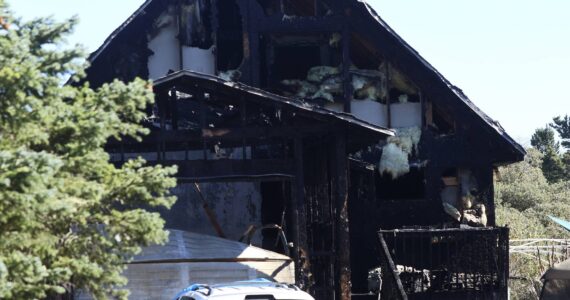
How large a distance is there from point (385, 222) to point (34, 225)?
45.9 feet

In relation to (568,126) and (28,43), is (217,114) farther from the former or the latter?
(568,126)

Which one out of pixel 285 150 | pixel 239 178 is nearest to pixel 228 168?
pixel 239 178

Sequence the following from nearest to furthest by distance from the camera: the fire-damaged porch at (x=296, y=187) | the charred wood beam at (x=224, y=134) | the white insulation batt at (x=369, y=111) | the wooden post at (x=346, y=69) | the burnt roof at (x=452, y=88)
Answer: the charred wood beam at (x=224, y=134), the fire-damaged porch at (x=296, y=187), the burnt roof at (x=452, y=88), the wooden post at (x=346, y=69), the white insulation batt at (x=369, y=111)

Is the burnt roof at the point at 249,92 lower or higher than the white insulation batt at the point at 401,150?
higher

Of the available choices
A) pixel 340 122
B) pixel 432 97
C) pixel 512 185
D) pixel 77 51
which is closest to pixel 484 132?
pixel 432 97

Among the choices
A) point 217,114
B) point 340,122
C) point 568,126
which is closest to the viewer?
point 340,122

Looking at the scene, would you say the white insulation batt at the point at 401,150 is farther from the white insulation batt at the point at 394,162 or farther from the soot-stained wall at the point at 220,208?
the soot-stained wall at the point at 220,208

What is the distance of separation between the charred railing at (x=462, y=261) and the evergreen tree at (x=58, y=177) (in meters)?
9.35

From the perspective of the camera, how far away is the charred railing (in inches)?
739

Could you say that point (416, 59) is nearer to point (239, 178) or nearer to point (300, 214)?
point (300, 214)

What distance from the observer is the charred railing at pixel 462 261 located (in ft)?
61.6

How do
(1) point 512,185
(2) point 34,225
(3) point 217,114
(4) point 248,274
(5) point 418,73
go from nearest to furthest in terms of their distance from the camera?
1. (2) point 34,225
2. (4) point 248,274
3. (3) point 217,114
4. (5) point 418,73
5. (1) point 512,185

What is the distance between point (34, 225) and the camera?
28.9 feet

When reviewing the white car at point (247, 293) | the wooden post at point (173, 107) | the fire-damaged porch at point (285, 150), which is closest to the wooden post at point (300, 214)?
the fire-damaged porch at point (285, 150)
